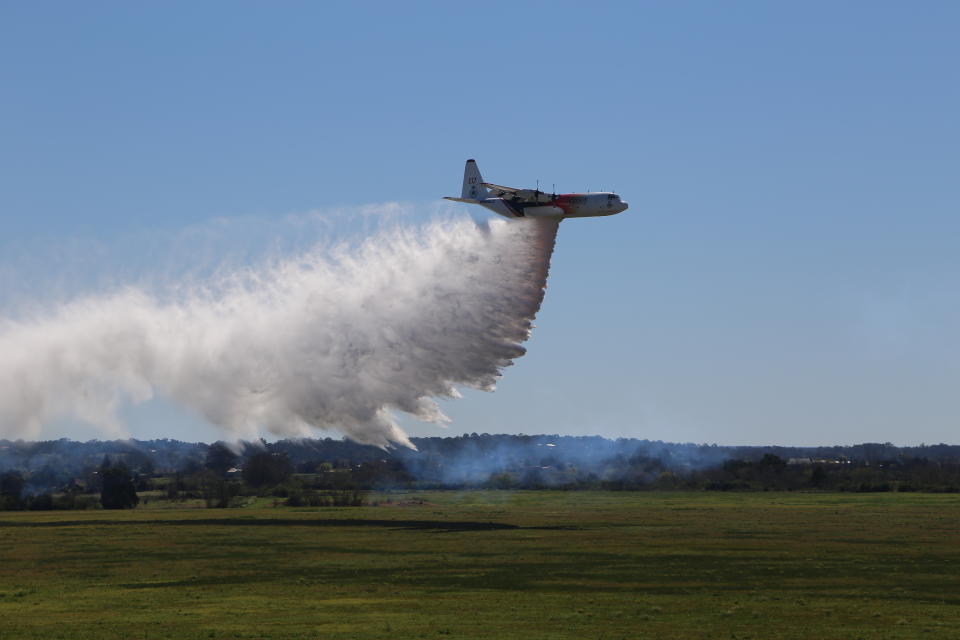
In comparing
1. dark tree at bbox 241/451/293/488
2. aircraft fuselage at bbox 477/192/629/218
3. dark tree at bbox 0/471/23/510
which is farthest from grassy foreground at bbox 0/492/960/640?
dark tree at bbox 241/451/293/488

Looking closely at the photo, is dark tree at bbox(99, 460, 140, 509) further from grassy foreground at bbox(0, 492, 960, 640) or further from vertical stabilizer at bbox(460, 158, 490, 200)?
vertical stabilizer at bbox(460, 158, 490, 200)

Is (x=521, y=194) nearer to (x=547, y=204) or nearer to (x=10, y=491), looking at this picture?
(x=547, y=204)

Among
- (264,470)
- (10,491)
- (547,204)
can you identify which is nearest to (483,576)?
(547,204)

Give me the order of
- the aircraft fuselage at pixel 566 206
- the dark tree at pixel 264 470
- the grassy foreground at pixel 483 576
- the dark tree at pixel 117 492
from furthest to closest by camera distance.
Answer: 1. the dark tree at pixel 264 470
2. the dark tree at pixel 117 492
3. the aircraft fuselage at pixel 566 206
4. the grassy foreground at pixel 483 576

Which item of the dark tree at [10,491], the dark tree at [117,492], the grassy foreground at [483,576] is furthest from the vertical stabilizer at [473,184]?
the dark tree at [10,491]

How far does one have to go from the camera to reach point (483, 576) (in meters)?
64.0

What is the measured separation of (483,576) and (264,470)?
108362 mm

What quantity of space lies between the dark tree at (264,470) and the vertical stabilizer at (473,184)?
88.0 meters

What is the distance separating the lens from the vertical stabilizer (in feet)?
289

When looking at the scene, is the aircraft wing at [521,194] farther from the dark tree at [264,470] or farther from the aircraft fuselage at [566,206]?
the dark tree at [264,470]

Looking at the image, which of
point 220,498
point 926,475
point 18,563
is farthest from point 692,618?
Answer: point 926,475

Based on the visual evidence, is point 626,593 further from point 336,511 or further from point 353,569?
point 336,511

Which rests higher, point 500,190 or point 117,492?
point 500,190

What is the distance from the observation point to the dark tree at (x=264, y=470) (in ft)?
548
